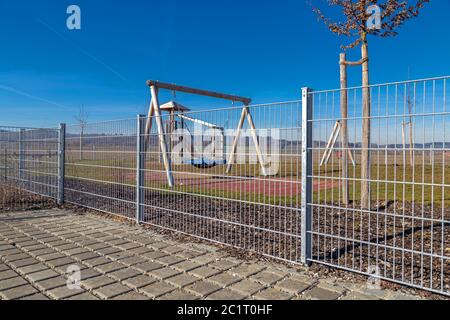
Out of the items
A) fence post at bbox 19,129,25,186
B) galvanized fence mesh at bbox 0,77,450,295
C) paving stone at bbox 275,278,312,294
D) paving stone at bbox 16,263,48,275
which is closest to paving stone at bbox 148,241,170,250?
galvanized fence mesh at bbox 0,77,450,295

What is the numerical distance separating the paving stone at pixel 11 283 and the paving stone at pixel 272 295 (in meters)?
2.25

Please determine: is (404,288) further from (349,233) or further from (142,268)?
(142,268)

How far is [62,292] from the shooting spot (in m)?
3.10

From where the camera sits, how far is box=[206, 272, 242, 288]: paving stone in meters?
3.32

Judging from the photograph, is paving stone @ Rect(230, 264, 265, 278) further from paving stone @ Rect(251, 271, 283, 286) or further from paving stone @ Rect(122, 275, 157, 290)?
paving stone @ Rect(122, 275, 157, 290)

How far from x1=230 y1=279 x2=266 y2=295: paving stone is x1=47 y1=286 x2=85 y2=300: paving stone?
1411 millimetres

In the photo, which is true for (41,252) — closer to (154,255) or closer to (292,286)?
(154,255)

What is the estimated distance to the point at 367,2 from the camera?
258 inches

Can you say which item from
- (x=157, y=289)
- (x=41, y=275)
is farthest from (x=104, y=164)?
(x=157, y=289)

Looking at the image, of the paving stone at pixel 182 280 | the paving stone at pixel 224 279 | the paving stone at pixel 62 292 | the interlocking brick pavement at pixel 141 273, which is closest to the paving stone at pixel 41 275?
the interlocking brick pavement at pixel 141 273

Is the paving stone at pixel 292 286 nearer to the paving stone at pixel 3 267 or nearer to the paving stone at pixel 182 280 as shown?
the paving stone at pixel 182 280

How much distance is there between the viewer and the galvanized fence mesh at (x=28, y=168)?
307 inches
